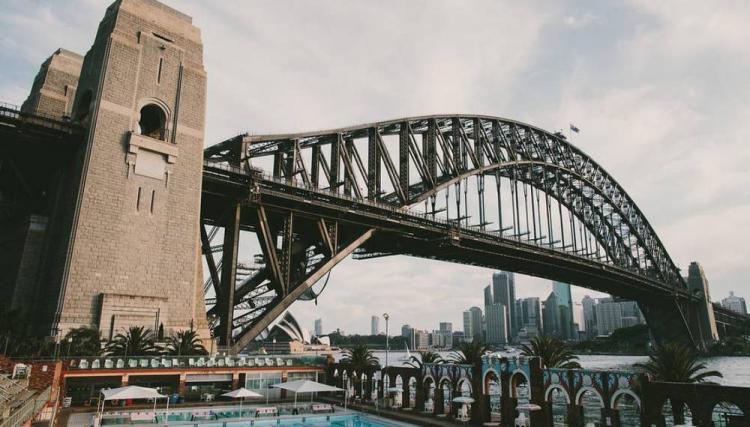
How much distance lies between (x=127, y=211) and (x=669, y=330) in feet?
472

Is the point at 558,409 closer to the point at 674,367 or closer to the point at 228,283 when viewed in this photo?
the point at 674,367

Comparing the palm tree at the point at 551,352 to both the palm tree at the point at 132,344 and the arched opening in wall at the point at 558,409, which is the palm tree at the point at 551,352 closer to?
the arched opening in wall at the point at 558,409

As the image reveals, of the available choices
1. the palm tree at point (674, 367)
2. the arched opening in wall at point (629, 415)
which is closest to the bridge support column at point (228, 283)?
the arched opening in wall at point (629, 415)

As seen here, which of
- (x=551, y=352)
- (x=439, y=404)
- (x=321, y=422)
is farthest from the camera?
(x=439, y=404)

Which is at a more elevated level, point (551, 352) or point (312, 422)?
point (551, 352)

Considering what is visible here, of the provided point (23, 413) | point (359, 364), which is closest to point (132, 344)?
point (359, 364)

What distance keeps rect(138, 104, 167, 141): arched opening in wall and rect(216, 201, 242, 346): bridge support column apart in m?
9.78

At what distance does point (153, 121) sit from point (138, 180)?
937cm

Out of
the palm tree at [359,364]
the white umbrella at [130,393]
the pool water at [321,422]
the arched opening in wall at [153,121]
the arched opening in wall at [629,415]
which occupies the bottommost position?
the arched opening in wall at [629,415]

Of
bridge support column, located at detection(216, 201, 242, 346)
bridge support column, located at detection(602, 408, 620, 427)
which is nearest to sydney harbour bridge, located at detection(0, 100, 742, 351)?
bridge support column, located at detection(216, 201, 242, 346)

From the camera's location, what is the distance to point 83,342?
34812mm

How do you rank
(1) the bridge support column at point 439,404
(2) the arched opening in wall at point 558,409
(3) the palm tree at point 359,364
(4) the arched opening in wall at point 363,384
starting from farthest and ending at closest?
(3) the palm tree at point 359,364, (4) the arched opening in wall at point 363,384, (1) the bridge support column at point 439,404, (2) the arched opening in wall at point 558,409

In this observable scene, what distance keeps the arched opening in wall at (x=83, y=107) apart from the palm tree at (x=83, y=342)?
747 inches

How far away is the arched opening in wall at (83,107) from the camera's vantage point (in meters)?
44.4
